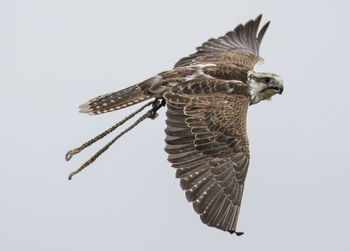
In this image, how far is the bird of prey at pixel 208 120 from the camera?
10.5 meters

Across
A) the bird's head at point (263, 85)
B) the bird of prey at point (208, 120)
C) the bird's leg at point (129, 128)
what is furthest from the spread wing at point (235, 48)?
the bird's leg at point (129, 128)

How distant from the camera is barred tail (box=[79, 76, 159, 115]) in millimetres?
11859

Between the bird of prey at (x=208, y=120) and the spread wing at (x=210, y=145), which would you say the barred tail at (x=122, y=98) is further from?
the spread wing at (x=210, y=145)

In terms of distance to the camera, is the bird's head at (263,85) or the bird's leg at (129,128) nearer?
the bird's leg at (129,128)

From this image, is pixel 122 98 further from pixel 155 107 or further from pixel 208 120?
pixel 208 120

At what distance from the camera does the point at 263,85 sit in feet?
40.6

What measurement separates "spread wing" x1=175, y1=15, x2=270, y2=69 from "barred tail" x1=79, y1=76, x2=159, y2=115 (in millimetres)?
1566

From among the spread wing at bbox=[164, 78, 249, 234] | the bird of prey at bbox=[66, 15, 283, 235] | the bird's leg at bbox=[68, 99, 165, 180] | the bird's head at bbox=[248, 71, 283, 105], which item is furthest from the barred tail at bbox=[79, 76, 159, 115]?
the bird's head at bbox=[248, 71, 283, 105]

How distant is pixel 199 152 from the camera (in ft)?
35.7

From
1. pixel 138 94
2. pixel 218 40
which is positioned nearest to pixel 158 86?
pixel 138 94

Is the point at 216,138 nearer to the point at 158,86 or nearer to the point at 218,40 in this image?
the point at 158,86

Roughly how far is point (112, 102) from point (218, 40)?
10.7 ft

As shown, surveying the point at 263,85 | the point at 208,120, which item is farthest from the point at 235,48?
the point at 208,120

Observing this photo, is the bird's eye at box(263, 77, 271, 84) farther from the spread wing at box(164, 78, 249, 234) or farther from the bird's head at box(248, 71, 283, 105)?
the spread wing at box(164, 78, 249, 234)
